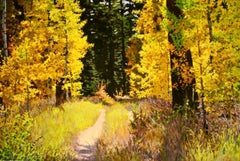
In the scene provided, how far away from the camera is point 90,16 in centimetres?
3925

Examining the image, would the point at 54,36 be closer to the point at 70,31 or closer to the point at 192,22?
the point at 70,31

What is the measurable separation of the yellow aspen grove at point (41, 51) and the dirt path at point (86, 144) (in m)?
3.10

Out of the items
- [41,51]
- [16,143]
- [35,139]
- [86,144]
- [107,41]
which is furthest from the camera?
[107,41]

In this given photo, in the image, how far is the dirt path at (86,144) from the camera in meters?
9.77

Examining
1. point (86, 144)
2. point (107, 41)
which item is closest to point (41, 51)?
point (86, 144)

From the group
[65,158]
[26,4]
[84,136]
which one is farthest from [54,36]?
[65,158]

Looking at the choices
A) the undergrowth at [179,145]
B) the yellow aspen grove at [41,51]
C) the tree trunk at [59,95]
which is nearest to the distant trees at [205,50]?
the undergrowth at [179,145]

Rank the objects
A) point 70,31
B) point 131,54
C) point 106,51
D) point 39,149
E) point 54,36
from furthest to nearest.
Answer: point 106,51, point 131,54, point 70,31, point 54,36, point 39,149

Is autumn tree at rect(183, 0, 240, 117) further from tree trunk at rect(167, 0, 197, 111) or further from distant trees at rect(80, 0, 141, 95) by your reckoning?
distant trees at rect(80, 0, 141, 95)

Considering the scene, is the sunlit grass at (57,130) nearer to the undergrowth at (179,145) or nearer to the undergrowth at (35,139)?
the undergrowth at (35,139)

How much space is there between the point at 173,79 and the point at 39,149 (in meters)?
4.87

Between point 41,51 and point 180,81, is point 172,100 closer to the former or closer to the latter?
point 180,81

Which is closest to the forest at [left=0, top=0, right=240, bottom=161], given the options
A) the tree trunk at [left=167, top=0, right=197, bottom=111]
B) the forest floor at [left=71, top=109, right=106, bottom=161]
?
the tree trunk at [left=167, top=0, right=197, bottom=111]

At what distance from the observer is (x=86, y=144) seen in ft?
38.2
